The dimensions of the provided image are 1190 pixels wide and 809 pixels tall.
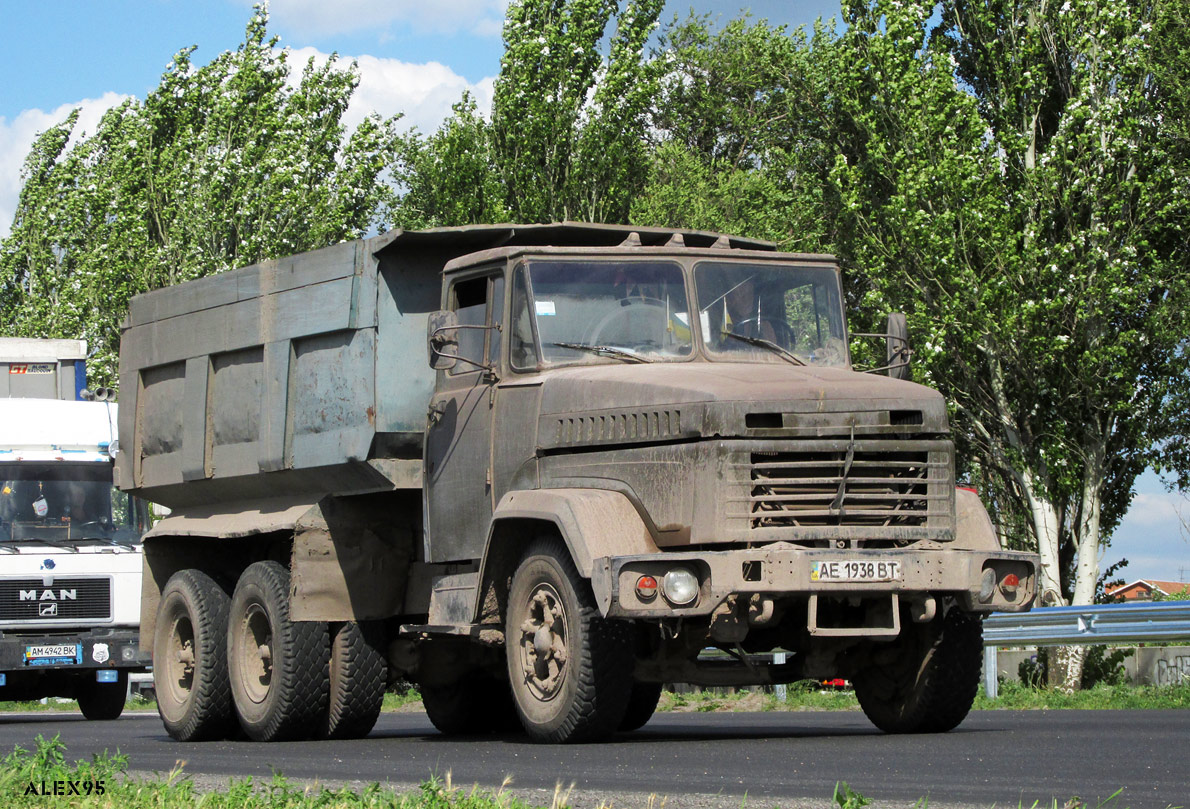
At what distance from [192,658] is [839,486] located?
681cm

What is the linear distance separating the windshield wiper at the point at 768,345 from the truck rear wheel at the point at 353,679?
3838 millimetres

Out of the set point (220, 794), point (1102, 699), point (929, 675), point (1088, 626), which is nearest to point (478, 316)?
Answer: point (929, 675)

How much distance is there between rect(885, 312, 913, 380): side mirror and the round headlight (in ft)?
9.73

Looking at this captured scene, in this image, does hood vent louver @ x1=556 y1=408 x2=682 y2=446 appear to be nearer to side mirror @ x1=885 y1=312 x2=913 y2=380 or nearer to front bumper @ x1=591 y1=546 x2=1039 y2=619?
front bumper @ x1=591 y1=546 x2=1039 y2=619

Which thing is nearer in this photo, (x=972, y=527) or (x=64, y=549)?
(x=972, y=527)

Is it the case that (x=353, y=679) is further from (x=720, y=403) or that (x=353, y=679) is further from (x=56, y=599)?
(x=56, y=599)

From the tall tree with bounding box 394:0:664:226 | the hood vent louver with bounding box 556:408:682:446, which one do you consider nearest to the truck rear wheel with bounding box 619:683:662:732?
the hood vent louver with bounding box 556:408:682:446

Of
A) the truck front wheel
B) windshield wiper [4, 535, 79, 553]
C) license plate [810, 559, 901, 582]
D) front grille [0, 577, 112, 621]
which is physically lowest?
the truck front wheel

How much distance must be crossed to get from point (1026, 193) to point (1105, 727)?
16.6 metres

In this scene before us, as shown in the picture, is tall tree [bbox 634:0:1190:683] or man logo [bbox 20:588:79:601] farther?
tall tree [bbox 634:0:1190:683]

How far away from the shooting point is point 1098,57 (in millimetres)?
27547

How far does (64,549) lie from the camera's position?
2097cm

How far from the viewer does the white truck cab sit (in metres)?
20.7

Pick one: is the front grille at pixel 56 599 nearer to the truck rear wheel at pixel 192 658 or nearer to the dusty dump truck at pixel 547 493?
the truck rear wheel at pixel 192 658
